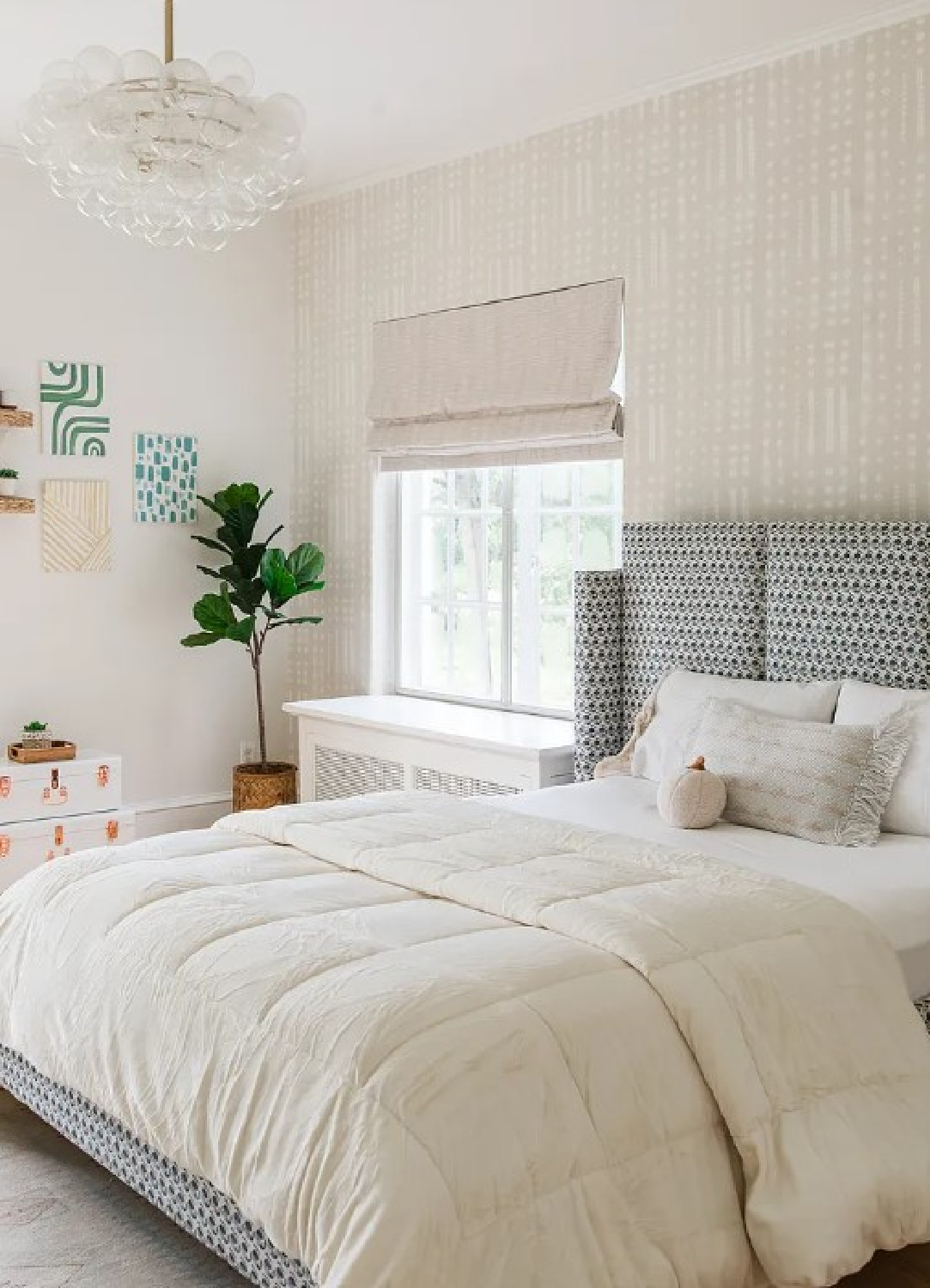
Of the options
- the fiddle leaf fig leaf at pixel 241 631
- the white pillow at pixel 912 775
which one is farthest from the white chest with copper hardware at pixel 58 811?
the white pillow at pixel 912 775

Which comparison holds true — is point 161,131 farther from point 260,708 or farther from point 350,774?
point 260,708

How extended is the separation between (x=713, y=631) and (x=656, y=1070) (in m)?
2.07

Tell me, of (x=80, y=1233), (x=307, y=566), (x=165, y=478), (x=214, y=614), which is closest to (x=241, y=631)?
(x=214, y=614)

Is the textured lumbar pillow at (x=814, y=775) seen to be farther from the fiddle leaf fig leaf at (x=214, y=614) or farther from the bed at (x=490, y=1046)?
the fiddle leaf fig leaf at (x=214, y=614)

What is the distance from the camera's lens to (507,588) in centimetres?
529

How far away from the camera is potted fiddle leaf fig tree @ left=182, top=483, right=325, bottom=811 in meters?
5.39

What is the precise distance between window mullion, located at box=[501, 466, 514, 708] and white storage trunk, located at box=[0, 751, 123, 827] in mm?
1452

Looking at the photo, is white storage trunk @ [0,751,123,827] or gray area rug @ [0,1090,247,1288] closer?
gray area rug @ [0,1090,247,1288]

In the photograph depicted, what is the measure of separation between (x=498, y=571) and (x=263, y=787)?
1.24 meters

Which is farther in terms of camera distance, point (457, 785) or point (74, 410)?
point (74, 410)

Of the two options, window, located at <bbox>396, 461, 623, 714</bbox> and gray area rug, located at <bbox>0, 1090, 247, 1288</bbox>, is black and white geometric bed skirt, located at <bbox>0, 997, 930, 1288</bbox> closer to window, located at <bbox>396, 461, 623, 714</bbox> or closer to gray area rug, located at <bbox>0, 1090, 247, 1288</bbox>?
gray area rug, located at <bbox>0, 1090, 247, 1288</bbox>

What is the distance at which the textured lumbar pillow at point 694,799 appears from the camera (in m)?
3.40

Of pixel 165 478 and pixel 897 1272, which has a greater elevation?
pixel 165 478

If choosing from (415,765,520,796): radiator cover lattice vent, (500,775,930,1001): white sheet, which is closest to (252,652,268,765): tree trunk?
(415,765,520,796): radiator cover lattice vent
